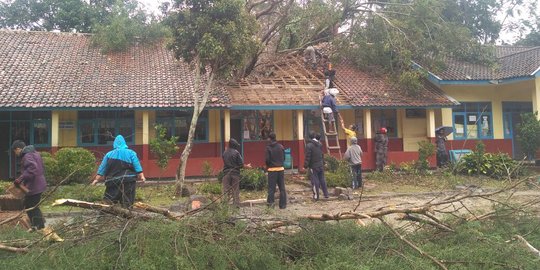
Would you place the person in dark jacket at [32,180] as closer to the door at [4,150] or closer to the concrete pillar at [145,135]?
the concrete pillar at [145,135]

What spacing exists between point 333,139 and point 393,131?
296cm

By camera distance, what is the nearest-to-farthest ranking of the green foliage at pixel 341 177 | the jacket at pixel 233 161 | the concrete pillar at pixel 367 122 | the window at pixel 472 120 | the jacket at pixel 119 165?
the jacket at pixel 119 165, the jacket at pixel 233 161, the green foliage at pixel 341 177, the concrete pillar at pixel 367 122, the window at pixel 472 120

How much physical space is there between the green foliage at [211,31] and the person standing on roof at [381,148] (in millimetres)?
6103

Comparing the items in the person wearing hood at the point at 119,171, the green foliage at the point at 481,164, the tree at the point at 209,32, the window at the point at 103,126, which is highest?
the tree at the point at 209,32

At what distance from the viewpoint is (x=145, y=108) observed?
44.1 feet

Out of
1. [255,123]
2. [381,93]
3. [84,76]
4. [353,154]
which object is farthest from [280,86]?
[84,76]

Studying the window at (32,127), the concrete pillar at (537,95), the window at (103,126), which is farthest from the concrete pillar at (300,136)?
the concrete pillar at (537,95)

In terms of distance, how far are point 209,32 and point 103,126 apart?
20.9 ft

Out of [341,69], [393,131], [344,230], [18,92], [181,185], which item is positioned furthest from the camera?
[341,69]

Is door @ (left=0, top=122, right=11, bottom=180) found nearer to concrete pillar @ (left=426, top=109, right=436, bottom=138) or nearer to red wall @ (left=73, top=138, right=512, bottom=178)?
red wall @ (left=73, top=138, right=512, bottom=178)

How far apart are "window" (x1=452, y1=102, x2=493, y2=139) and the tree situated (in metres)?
10.9

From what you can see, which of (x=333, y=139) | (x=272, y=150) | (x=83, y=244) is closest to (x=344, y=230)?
(x=83, y=244)

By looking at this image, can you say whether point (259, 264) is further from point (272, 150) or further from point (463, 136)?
point (463, 136)

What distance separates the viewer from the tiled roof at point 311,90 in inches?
593
